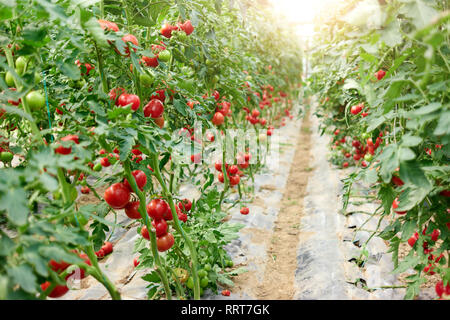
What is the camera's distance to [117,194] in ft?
3.55

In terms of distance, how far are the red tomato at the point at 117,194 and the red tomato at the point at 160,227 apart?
0.22m

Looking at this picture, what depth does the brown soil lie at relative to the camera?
1994 mm

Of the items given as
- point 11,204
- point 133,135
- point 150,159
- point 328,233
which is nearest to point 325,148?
point 328,233

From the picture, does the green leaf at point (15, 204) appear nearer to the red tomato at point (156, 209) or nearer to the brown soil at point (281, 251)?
the red tomato at point (156, 209)

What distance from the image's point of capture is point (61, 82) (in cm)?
125

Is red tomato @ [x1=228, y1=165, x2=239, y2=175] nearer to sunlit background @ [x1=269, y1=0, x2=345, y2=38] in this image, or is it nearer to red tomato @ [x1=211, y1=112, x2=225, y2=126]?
red tomato @ [x1=211, y1=112, x2=225, y2=126]

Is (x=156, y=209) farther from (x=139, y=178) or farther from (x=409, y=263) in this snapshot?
(x=409, y=263)

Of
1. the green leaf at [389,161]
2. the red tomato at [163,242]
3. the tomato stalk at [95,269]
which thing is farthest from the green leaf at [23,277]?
the green leaf at [389,161]

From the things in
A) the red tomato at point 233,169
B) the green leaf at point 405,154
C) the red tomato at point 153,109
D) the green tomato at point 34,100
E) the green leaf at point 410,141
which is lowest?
the red tomato at point 233,169

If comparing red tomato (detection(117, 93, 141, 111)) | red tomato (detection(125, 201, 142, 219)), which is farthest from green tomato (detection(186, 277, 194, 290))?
red tomato (detection(117, 93, 141, 111))

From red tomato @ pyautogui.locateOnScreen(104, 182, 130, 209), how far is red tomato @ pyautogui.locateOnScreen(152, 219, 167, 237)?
217mm

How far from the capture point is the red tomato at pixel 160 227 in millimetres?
1284
